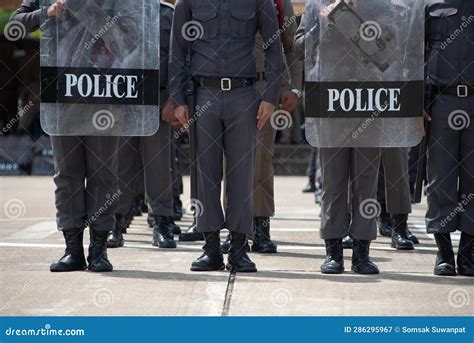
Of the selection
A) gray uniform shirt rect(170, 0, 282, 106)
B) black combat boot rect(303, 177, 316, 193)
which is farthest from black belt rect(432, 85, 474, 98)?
black combat boot rect(303, 177, 316, 193)

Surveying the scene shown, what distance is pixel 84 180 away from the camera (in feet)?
27.7

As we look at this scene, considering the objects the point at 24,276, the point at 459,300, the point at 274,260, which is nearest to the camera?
the point at 459,300

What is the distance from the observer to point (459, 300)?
7262 millimetres

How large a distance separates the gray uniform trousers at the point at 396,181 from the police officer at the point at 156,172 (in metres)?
1.93

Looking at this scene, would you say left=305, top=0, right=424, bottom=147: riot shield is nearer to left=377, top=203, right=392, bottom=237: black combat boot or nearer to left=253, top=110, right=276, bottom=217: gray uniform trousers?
left=253, top=110, right=276, bottom=217: gray uniform trousers

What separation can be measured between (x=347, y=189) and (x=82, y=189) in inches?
74.7

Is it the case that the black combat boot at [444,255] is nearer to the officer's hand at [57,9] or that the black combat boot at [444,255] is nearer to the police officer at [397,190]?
the police officer at [397,190]

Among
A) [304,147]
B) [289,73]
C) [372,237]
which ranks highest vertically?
[289,73]

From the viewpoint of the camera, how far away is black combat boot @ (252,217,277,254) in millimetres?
9789

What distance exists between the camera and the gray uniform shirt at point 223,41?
834 centimetres

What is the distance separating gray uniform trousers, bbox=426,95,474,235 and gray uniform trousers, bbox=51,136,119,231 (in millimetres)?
2312
